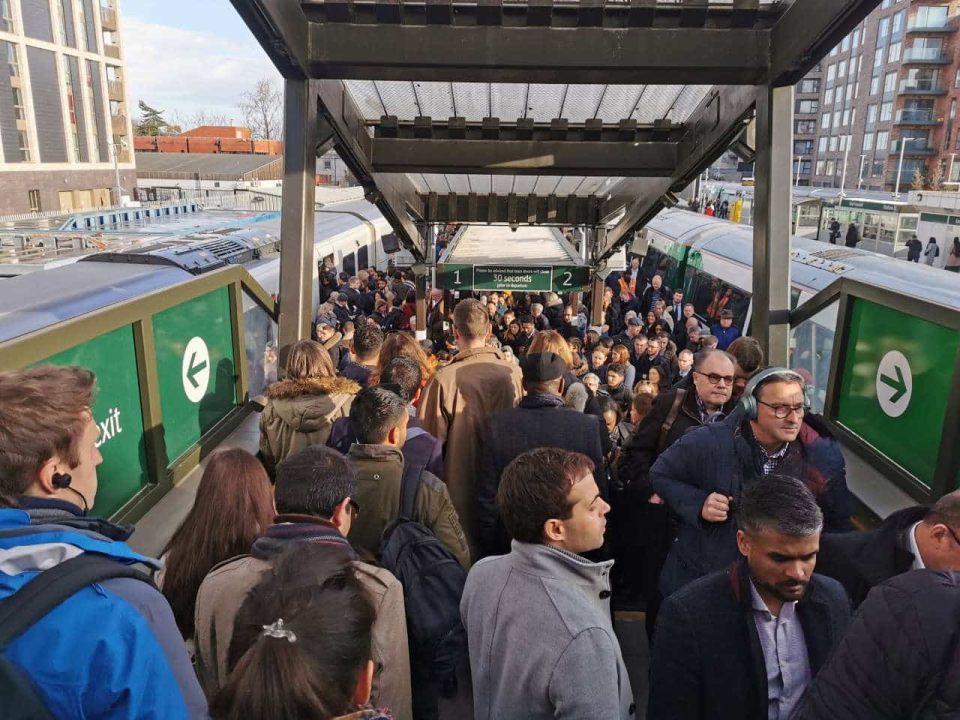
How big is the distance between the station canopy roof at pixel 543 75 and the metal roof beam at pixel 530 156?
0.01 m

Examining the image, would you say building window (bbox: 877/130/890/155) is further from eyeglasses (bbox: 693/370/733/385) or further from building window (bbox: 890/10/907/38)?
eyeglasses (bbox: 693/370/733/385)

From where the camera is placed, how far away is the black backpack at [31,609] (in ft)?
3.94

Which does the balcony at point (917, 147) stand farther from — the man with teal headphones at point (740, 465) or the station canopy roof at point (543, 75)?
the man with teal headphones at point (740, 465)

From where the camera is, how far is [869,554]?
2135 millimetres

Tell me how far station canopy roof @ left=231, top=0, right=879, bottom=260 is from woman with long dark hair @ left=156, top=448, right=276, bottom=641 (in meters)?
2.29

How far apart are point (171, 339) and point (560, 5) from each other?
277cm

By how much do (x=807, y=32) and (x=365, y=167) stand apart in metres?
3.52

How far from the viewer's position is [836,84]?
219 feet

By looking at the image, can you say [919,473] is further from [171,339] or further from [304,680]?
[171,339]

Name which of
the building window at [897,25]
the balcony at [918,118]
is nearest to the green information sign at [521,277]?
the balcony at [918,118]

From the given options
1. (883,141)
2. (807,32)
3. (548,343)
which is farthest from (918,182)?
(548,343)

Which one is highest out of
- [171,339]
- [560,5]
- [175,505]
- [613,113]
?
[560,5]

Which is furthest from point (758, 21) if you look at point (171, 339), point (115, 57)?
point (115, 57)

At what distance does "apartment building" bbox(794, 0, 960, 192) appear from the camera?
53219 mm
